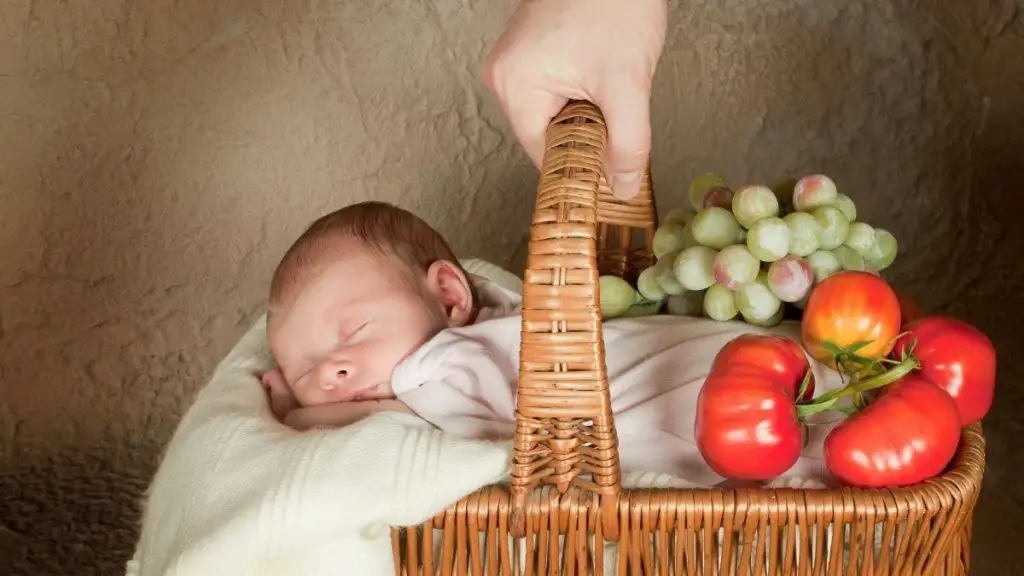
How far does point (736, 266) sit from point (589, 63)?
0.31 m

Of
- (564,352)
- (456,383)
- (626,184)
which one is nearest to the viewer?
(564,352)

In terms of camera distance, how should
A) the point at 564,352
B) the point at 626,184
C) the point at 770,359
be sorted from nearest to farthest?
the point at 564,352 → the point at 770,359 → the point at 626,184

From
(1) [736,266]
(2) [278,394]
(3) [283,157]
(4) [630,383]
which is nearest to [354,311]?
(2) [278,394]

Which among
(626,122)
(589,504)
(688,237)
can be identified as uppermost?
(626,122)

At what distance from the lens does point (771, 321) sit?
43.4 inches

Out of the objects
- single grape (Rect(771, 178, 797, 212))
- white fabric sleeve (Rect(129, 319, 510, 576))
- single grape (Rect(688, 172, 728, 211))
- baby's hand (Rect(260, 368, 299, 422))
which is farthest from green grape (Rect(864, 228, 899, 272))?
baby's hand (Rect(260, 368, 299, 422))

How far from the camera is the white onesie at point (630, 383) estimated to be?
99cm

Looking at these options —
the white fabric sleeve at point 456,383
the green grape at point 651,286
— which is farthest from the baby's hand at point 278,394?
the green grape at point 651,286

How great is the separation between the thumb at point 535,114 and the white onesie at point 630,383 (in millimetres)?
242

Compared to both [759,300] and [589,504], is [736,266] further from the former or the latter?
[589,504]

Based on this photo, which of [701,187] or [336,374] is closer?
[336,374]

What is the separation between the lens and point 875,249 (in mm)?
1141

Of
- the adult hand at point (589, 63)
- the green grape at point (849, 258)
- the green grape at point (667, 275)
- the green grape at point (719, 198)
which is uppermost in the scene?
the adult hand at point (589, 63)

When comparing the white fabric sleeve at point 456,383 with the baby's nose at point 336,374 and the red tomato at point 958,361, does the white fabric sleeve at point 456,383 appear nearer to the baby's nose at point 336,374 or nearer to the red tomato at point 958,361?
the baby's nose at point 336,374
